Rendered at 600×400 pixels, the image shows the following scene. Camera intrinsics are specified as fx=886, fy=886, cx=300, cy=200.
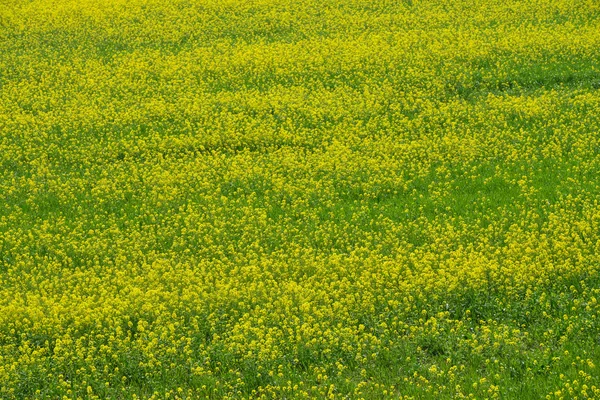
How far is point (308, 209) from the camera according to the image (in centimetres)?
1677

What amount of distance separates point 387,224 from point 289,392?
517 centimetres

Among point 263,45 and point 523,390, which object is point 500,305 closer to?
point 523,390

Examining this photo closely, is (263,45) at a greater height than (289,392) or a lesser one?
greater

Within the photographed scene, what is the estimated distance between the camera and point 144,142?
814 inches

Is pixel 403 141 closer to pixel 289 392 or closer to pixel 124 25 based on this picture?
pixel 289 392

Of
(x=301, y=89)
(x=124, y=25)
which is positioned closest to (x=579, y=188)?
(x=301, y=89)

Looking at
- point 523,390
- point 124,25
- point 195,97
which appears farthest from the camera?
point 124,25

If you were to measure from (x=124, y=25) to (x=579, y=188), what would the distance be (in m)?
19.6

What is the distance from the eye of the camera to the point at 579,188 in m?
16.2

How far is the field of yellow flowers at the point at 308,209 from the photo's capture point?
11.8 meters

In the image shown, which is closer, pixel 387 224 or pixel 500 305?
pixel 500 305

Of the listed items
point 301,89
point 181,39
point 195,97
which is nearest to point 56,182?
point 195,97

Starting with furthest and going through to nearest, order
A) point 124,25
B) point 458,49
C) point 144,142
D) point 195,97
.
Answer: point 124,25
point 458,49
point 195,97
point 144,142

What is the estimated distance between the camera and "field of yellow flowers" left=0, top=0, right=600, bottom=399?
1180 centimetres
